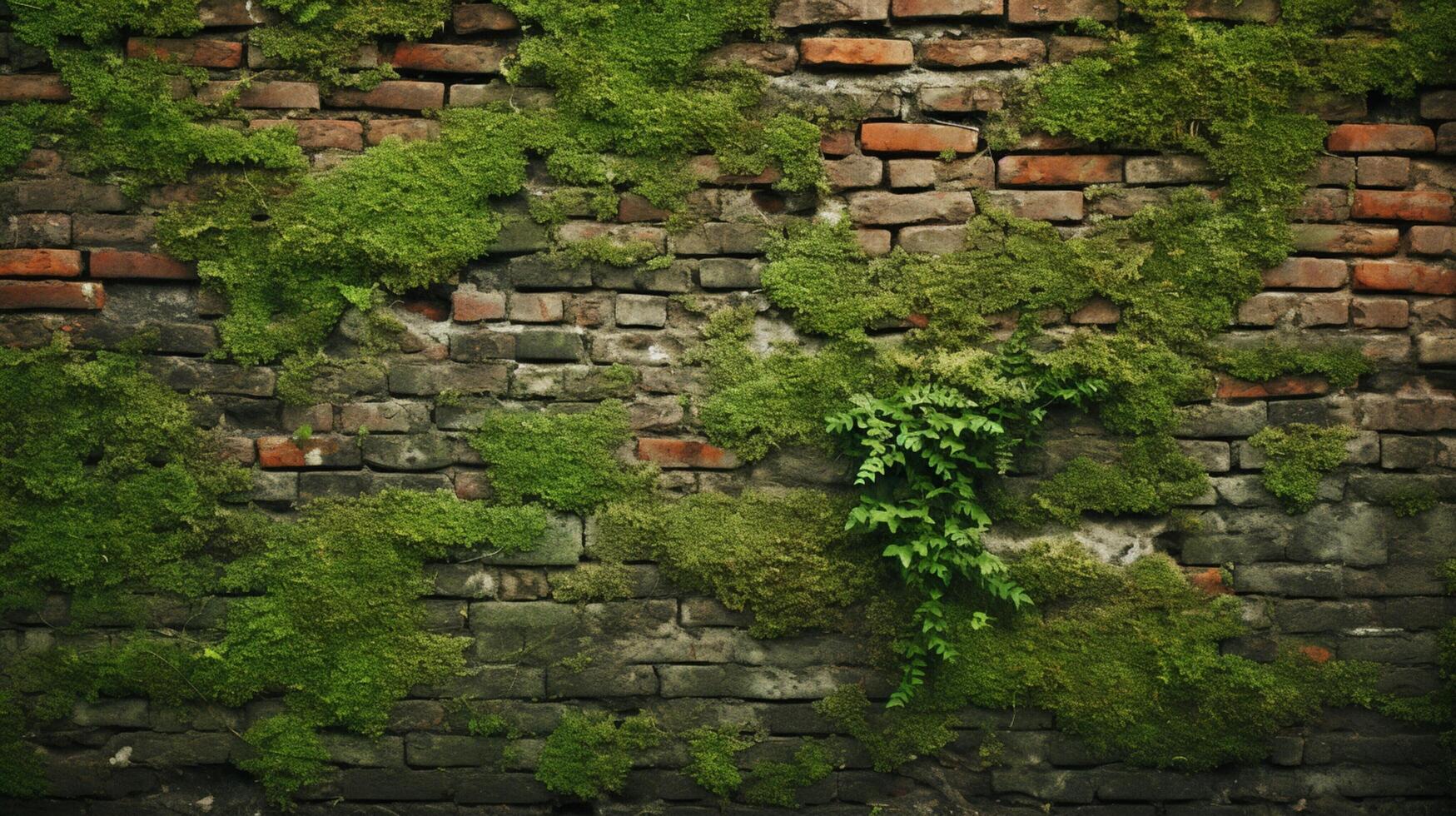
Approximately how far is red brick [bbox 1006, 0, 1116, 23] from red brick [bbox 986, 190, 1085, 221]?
1.46ft

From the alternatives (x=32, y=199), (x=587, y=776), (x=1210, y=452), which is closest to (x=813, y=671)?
(x=587, y=776)

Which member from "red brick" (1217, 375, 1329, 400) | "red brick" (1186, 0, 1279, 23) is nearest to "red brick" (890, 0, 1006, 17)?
"red brick" (1186, 0, 1279, 23)

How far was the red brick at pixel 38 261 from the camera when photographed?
7.36 ft

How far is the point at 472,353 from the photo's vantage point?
89.7 inches

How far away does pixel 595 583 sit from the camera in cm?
226

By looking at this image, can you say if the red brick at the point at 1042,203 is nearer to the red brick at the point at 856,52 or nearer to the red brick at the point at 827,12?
the red brick at the point at 856,52

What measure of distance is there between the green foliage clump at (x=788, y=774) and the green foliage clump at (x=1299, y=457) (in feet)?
4.43

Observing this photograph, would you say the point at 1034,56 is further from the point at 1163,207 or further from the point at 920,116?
the point at 1163,207

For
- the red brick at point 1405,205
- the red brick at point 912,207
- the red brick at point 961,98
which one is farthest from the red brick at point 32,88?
the red brick at point 1405,205

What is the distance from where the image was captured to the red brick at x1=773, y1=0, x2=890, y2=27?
2.28 m

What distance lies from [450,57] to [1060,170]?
1.63 m

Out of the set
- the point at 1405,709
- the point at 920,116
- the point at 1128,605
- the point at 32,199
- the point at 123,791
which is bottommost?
the point at 123,791

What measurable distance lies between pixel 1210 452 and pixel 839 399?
3.19ft

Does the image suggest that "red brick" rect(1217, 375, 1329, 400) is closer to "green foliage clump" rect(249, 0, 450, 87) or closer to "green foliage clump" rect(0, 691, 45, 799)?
"green foliage clump" rect(249, 0, 450, 87)
